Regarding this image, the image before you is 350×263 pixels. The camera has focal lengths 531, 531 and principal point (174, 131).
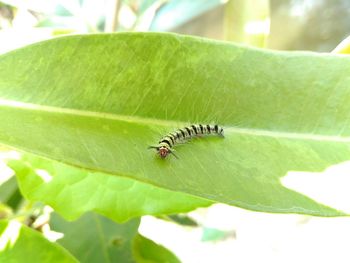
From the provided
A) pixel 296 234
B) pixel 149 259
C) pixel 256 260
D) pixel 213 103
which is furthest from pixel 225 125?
pixel 296 234

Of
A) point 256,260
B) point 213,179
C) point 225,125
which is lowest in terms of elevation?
point 213,179

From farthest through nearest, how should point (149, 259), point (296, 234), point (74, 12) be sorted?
point (296, 234) < point (74, 12) < point (149, 259)

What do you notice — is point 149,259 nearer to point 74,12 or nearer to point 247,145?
point 247,145

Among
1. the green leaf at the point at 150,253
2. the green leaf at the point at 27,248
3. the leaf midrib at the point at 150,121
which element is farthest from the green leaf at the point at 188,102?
the green leaf at the point at 150,253

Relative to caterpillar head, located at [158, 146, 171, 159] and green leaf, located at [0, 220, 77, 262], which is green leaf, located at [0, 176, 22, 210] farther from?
caterpillar head, located at [158, 146, 171, 159]

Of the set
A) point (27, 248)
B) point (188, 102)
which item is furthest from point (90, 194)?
point (188, 102)

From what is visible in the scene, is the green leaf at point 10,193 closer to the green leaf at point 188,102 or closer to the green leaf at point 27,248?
the green leaf at point 27,248

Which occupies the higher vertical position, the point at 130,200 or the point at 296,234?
the point at 296,234
